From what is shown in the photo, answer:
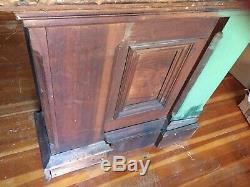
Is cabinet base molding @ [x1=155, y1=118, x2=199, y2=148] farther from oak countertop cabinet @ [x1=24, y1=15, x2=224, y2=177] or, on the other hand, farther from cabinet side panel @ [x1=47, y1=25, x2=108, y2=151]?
cabinet side panel @ [x1=47, y1=25, x2=108, y2=151]

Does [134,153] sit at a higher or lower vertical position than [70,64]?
lower

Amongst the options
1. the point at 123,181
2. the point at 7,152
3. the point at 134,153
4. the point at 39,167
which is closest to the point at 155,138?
the point at 134,153

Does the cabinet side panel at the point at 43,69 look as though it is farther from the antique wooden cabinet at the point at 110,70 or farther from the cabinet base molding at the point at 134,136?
the cabinet base molding at the point at 134,136

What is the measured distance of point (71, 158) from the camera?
42.9 inches

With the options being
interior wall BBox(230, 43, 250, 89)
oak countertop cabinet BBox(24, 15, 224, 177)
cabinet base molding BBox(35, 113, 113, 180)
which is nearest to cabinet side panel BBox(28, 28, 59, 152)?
oak countertop cabinet BBox(24, 15, 224, 177)

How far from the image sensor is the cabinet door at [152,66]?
2.52ft

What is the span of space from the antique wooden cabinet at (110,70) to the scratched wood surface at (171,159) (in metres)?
0.07

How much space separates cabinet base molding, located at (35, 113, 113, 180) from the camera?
1.07m

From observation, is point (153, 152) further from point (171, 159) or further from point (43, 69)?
point (43, 69)

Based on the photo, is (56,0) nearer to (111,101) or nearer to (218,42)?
(111,101)

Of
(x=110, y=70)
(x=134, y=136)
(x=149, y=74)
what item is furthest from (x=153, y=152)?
(x=110, y=70)

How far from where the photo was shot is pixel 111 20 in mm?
662

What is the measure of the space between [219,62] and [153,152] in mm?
534

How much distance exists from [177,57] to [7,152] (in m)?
0.82
